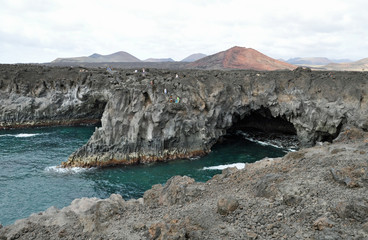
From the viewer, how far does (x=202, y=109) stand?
116 ft

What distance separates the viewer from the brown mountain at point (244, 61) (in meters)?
76.0

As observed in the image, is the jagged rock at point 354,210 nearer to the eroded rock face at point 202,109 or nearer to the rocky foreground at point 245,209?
the rocky foreground at point 245,209

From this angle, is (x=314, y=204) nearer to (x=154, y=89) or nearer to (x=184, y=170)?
(x=184, y=170)

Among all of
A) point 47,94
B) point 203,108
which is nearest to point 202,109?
point 203,108

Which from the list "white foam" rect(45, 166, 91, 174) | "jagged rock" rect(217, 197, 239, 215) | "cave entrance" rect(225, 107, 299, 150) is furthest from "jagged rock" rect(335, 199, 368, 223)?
"cave entrance" rect(225, 107, 299, 150)

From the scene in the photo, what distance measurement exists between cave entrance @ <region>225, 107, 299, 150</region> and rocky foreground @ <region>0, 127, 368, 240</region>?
26.5m

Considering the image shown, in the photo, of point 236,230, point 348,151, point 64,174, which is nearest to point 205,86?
point 64,174

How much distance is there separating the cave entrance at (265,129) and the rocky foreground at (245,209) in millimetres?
26468

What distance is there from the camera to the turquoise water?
23141 millimetres

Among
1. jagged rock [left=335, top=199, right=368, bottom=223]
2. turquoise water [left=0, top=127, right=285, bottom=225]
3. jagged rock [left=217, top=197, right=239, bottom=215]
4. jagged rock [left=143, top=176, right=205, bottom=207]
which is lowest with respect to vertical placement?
turquoise water [left=0, top=127, right=285, bottom=225]

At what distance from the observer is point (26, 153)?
34.8 metres

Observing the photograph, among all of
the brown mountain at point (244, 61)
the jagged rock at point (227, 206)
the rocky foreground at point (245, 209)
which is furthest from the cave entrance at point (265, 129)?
the brown mountain at point (244, 61)

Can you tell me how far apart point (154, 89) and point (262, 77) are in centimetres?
1557

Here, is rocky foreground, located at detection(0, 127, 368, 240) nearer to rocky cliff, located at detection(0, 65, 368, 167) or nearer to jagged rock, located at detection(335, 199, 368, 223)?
jagged rock, located at detection(335, 199, 368, 223)
